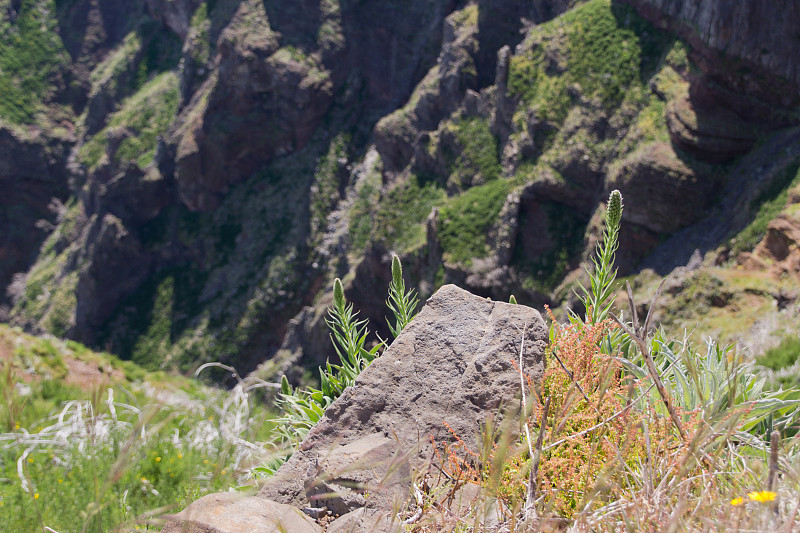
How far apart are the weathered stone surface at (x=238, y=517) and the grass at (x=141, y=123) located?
54.3 meters

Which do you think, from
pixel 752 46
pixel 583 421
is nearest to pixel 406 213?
pixel 752 46

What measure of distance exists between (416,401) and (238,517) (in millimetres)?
1182

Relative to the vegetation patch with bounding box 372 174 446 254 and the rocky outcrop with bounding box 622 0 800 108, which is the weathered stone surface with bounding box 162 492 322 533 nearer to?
the rocky outcrop with bounding box 622 0 800 108

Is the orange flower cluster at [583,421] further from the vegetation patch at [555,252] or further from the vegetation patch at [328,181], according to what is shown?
the vegetation patch at [328,181]

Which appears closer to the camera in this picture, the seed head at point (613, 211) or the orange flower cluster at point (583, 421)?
the orange flower cluster at point (583, 421)

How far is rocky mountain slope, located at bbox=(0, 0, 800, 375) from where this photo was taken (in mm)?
18250

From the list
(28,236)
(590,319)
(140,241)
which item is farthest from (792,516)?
(28,236)

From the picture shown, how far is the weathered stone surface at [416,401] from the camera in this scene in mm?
2898

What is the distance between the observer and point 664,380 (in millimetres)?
3340

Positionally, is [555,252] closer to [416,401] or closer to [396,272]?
[396,272]

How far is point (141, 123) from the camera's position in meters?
55.1

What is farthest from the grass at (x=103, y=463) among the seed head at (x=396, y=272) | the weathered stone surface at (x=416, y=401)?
the seed head at (x=396, y=272)

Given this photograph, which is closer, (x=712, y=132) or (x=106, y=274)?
(x=712, y=132)

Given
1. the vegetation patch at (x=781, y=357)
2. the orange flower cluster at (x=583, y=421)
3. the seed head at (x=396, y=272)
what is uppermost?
the seed head at (x=396, y=272)
